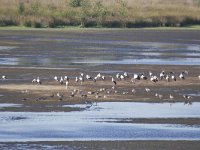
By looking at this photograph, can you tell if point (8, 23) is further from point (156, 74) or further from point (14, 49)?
point (156, 74)

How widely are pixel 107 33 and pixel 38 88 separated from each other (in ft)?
113

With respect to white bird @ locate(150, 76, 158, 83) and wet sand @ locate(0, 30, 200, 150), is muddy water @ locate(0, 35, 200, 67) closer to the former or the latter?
wet sand @ locate(0, 30, 200, 150)

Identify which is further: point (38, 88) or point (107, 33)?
point (107, 33)

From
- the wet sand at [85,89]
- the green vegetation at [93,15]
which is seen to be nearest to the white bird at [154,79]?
the wet sand at [85,89]

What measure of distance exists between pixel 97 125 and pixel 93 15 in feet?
177

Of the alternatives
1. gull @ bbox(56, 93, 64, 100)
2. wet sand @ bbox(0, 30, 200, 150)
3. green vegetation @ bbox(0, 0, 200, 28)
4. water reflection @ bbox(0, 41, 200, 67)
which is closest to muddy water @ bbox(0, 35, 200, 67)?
water reflection @ bbox(0, 41, 200, 67)

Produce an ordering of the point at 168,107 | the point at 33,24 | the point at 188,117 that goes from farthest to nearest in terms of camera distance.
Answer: the point at 33,24 < the point at 168,107 < the point at 188,117

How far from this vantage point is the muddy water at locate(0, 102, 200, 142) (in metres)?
19.2

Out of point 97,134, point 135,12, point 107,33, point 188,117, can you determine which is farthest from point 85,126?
point 135,12

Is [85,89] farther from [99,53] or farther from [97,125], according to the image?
[99,53]

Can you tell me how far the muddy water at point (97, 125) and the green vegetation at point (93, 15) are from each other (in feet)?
149

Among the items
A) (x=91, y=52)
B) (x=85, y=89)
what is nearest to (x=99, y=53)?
(x=91, y=52)

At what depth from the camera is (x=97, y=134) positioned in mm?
19484

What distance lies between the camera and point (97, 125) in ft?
67.9
